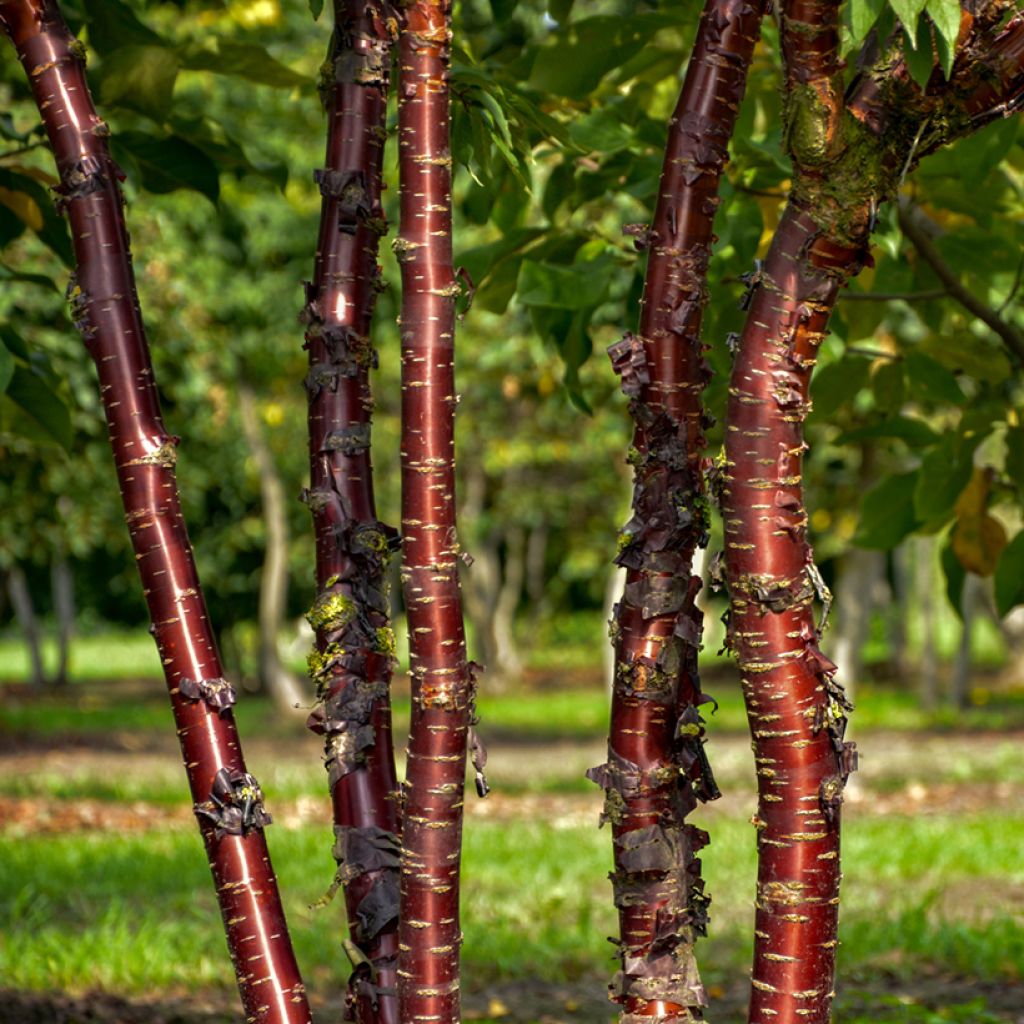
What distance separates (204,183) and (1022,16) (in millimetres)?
1730

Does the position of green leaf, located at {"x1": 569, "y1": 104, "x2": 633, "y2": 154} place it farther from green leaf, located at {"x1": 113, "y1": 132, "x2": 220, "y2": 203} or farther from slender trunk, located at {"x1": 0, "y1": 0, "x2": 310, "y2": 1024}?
slender trunk, located at {"x1": 0, "y1": 0, "x2": 310, "y2": 1024}

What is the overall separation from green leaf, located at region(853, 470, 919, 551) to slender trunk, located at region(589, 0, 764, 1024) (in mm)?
1521

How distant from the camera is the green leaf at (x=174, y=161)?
294 cm

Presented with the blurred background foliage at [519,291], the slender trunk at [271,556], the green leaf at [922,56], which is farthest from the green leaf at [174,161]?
the slender trunk at [271,556]

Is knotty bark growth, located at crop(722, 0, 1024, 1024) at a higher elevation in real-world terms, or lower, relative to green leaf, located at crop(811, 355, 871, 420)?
lower

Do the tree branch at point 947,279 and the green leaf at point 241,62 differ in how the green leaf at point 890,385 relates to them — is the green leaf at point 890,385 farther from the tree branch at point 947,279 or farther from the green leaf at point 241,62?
the green leaf at point 241,62

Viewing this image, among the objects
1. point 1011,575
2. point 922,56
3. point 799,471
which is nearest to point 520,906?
point 1011,575

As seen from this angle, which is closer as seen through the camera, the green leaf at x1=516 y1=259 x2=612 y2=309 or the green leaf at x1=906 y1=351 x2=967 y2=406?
the green leaf at x1=516 y1=259 x2=612 y2=309

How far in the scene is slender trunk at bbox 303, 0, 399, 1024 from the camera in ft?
6.69

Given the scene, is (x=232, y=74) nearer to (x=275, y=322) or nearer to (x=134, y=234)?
(x=134, y=234)

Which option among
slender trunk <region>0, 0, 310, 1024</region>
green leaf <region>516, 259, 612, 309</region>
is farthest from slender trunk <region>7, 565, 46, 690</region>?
slender trunk <region>0, 0, 310, 1024</region>

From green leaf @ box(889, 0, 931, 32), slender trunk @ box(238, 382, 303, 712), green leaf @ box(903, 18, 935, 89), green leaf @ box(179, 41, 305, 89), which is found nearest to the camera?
green leaf @ box(889, 0, 931, 32)

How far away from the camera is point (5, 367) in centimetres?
251

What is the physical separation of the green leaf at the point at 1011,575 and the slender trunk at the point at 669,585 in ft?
4.66
